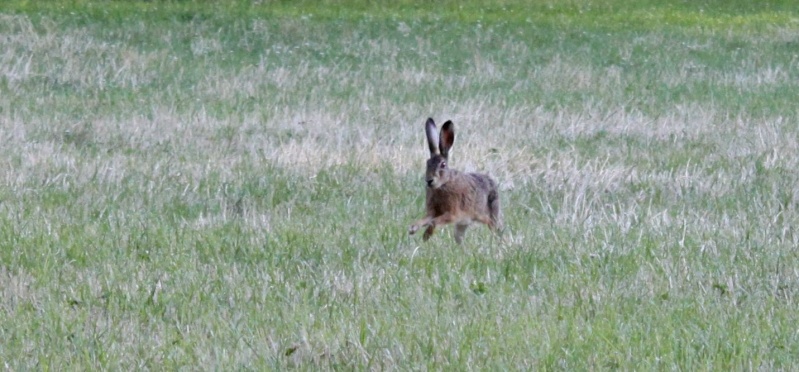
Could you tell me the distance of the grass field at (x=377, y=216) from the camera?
4.95 meters

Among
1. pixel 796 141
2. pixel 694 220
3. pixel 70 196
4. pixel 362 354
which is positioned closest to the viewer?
pixel 362 354

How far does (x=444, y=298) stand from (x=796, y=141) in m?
6.21

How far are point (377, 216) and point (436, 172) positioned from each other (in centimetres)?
105

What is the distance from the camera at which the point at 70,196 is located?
8070 millimetres

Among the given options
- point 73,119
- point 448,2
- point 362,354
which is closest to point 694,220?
point 362,354

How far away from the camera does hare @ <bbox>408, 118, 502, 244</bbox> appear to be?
6.69 m

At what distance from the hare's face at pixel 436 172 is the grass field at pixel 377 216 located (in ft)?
1.07

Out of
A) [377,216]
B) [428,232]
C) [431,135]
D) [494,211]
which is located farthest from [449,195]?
[377,216]

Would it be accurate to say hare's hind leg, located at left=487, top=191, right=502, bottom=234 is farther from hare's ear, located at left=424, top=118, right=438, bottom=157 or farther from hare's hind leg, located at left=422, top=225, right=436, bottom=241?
hare's ear, located at left=424, top=118, right=438, bottom=157

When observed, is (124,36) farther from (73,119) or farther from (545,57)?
(73,119)

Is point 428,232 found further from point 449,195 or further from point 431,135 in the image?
point 431,135

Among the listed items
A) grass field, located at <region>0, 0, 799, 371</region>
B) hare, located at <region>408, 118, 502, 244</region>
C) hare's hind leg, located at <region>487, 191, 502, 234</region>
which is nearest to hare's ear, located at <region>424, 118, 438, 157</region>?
hare, located at <region>408, 118, 502, 244</region>

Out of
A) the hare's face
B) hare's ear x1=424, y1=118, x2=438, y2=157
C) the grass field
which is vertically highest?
hare's ear x1=424, y1=118, x2=438, y2=157

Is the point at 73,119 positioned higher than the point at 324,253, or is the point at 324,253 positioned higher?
the point at 324,253
